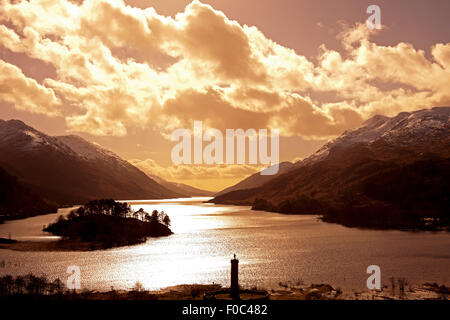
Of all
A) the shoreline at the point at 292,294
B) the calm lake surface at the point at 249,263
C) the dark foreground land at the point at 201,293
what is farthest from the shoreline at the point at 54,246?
the shoreline at the point at 292,294

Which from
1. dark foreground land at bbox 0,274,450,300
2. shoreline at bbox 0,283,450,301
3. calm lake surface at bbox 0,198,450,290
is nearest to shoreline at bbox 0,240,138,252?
calm lake surface at bbox 0,198,450,290

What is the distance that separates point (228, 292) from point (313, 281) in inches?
1799

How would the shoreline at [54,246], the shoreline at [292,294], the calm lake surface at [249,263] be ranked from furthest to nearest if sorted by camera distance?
the shoreline at [54,246] → the calm lake surface at [249,263] → the shoreline at [292,294]

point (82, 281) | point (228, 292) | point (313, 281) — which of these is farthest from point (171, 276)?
point (228, 292)

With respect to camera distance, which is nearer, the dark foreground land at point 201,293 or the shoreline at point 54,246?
the dark foreground land at point 201,293

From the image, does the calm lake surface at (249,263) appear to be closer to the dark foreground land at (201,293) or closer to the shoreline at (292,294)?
the dark foreground land at (201,293)

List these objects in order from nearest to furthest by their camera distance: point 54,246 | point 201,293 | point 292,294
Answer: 1. point 292,294
2. point 201,293
3. point 54,246

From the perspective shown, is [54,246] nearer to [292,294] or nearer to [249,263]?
[249,263]

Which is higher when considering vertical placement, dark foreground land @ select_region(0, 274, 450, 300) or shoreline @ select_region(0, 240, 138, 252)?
dark foreground land @ select_region(0, 274, 450, 300)

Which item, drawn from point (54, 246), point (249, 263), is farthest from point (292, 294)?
point (54, 246)

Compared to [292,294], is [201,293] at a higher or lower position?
lower

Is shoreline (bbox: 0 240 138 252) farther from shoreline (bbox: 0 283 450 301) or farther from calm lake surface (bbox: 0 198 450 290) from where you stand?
shoreline (bbox: 0 283 450 301)

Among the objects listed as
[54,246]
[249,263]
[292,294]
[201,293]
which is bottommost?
[249,263]

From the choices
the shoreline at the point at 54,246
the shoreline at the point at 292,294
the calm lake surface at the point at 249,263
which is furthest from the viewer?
the shoreline at the point at 54,246
